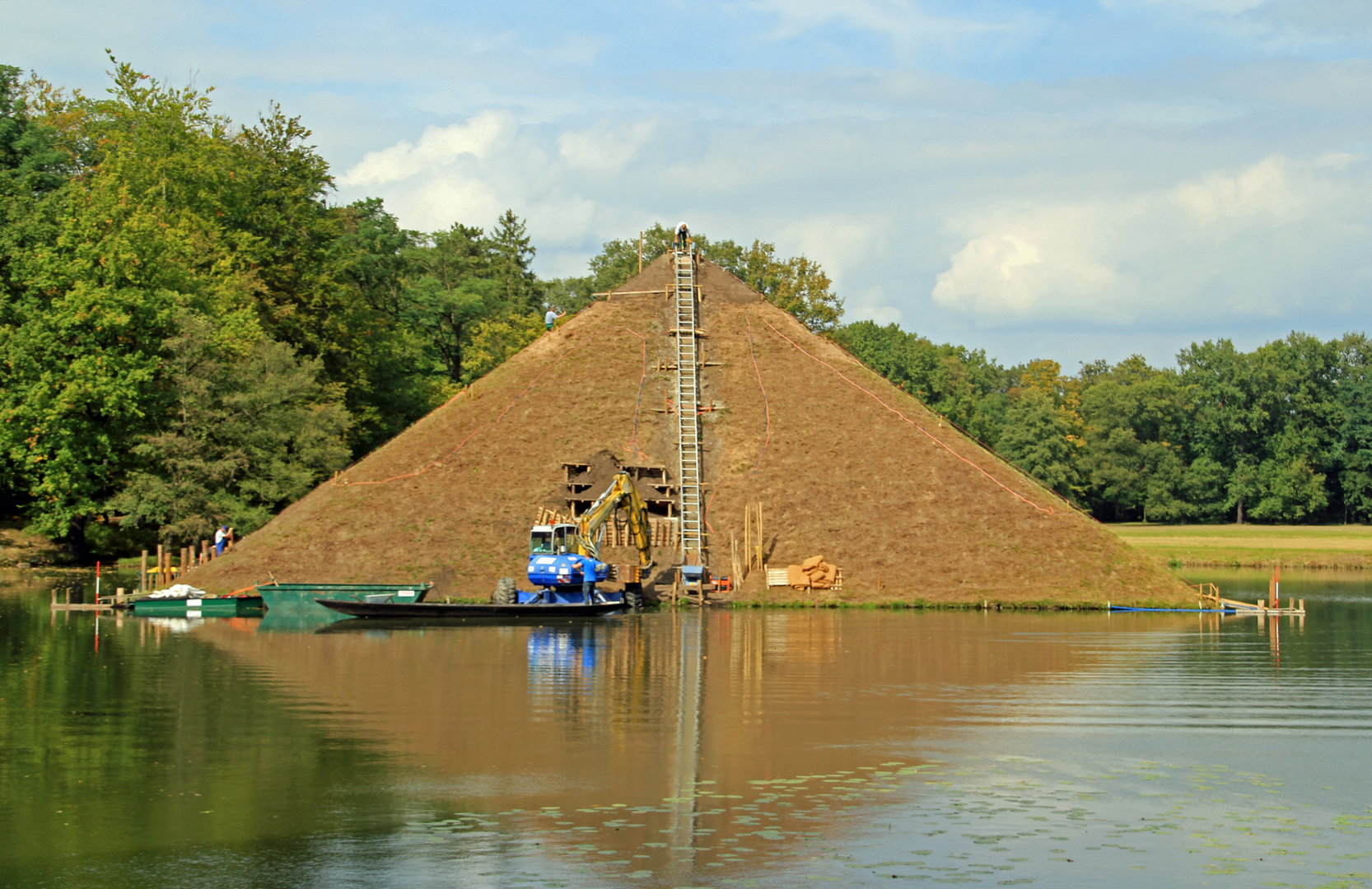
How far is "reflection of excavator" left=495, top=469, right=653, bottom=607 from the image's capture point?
148 feet

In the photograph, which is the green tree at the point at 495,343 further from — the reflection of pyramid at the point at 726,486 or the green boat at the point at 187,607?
the green boat at the point at 187,607

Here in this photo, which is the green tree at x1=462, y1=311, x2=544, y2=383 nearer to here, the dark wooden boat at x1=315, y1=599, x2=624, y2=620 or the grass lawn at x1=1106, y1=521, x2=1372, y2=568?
the grass lawn at x1=1106, y1=521, x2=1372, y2=568

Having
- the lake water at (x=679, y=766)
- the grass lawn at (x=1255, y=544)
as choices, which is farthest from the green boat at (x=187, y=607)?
the grass lawn at (x=1255, y=544)

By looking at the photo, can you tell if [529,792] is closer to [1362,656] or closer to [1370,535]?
[1362,656]

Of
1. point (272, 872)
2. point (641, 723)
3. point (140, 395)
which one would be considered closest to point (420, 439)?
point (140, 395)

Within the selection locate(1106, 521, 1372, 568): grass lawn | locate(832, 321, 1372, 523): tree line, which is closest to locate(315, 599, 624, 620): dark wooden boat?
locate(1106, 521, 1372, 568): grass lawn

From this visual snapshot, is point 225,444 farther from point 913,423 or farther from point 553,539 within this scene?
point 913,423

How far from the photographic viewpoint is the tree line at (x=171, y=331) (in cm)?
5831

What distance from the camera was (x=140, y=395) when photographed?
6369 cm

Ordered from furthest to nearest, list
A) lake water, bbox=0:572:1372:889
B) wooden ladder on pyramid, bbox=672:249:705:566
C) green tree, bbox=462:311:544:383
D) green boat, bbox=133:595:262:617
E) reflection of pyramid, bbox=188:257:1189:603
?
1. green tree, bbox=462:311:544:383
2. wooden ladder on pyramid, bbox=672:249:705:566
3. reflection of pyramid, bbox=188:257:1189:603
4. green boat, bbox=133:595:262:617
5. lake water, bbox=0:572:1372:889

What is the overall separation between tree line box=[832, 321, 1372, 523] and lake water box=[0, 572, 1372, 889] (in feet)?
307

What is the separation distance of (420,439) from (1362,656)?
133ft

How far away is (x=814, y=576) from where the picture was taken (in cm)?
5109

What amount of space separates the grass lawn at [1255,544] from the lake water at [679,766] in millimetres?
46484
